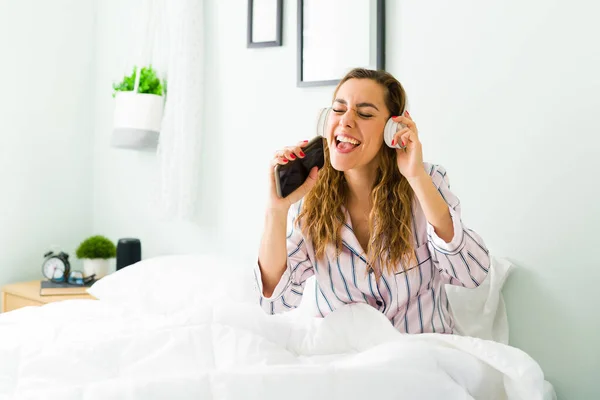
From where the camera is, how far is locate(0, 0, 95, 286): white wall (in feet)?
7.88

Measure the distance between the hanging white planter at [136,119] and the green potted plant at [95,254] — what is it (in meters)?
0.40

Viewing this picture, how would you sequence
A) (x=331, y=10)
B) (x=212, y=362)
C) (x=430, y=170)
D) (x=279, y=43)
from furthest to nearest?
1. (x=279, y=43)
2. (x=331, y=10)
3. (x=430, y=170)
4. (x=212, y=362)

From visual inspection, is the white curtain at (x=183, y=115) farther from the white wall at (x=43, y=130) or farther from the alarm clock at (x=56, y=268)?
the white wall at (x=43, y=130)

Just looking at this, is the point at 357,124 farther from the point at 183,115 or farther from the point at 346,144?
the point at 183,115

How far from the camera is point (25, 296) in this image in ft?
7.09

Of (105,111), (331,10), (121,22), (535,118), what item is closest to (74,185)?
(105,111)

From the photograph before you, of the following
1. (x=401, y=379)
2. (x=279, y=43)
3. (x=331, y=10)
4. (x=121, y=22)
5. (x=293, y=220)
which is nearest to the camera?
(x=401, y=379)

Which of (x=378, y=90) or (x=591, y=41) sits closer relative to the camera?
(x=378, y=90)

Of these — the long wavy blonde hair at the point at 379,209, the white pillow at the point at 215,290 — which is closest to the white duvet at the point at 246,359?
the long wavy blonde hair at the point at 379,209

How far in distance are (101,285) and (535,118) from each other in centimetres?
143

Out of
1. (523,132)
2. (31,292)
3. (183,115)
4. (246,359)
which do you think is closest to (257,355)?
(246,359)

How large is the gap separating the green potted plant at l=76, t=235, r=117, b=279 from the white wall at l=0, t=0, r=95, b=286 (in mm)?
312

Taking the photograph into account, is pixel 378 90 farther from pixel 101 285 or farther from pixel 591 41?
pixel 101 285

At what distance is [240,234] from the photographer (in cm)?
219
